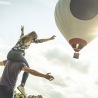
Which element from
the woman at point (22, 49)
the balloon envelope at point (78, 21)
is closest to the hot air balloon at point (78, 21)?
the balloon envelope at point (78, 21)

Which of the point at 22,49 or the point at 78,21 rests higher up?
the point at 78,21

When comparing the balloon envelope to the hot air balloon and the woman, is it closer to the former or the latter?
the hot air balloon

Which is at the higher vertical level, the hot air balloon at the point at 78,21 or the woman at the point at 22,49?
the hot air balloon at the point at 78,21

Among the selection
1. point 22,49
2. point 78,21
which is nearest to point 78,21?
point 78,21

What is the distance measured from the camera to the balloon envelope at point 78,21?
22.0m

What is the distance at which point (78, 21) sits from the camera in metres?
22.2

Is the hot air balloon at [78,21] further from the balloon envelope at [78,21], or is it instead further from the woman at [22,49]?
the woman at [22,49]

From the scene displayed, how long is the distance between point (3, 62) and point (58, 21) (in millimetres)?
16362

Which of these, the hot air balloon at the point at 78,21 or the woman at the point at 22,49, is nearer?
the woman at the point at 22,49

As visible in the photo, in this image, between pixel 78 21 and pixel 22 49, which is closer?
pixel 22 49

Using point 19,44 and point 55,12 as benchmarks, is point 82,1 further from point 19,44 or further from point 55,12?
point 19,44

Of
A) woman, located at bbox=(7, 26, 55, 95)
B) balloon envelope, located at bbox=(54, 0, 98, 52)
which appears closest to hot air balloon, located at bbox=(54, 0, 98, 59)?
balloon envelope, located at bbox=(54, 0, 98, 52)

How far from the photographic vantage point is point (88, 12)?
73.5 feet

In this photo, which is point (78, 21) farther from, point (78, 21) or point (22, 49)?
point (22, 49)
